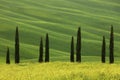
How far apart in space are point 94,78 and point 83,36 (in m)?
147

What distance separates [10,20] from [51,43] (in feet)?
106

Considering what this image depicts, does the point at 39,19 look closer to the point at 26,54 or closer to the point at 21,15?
the point at 21,15

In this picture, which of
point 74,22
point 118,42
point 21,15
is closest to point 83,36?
point 118,42

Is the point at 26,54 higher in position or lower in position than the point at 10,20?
lower

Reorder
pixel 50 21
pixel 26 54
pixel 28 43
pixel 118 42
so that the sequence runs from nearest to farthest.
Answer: pixel 26 54 → pixel 28 43 → pixel 118 42 → pixel 50 21

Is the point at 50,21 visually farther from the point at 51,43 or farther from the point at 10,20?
the point at 51,43

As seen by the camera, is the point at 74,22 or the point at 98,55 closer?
the point at 98,55

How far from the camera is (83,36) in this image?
6383 inches

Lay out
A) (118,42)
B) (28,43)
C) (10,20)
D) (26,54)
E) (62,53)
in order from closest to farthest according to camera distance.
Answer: (26,54)
(62,53)
(28,43)
(118,42)
(10,20)

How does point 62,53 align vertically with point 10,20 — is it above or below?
below

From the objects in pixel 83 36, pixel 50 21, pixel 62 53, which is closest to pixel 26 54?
pixel 62 53

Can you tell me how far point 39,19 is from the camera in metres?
189

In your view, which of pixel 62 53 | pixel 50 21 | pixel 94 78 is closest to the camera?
pixel 94 78

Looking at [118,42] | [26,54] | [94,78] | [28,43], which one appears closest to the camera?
[94,78]
